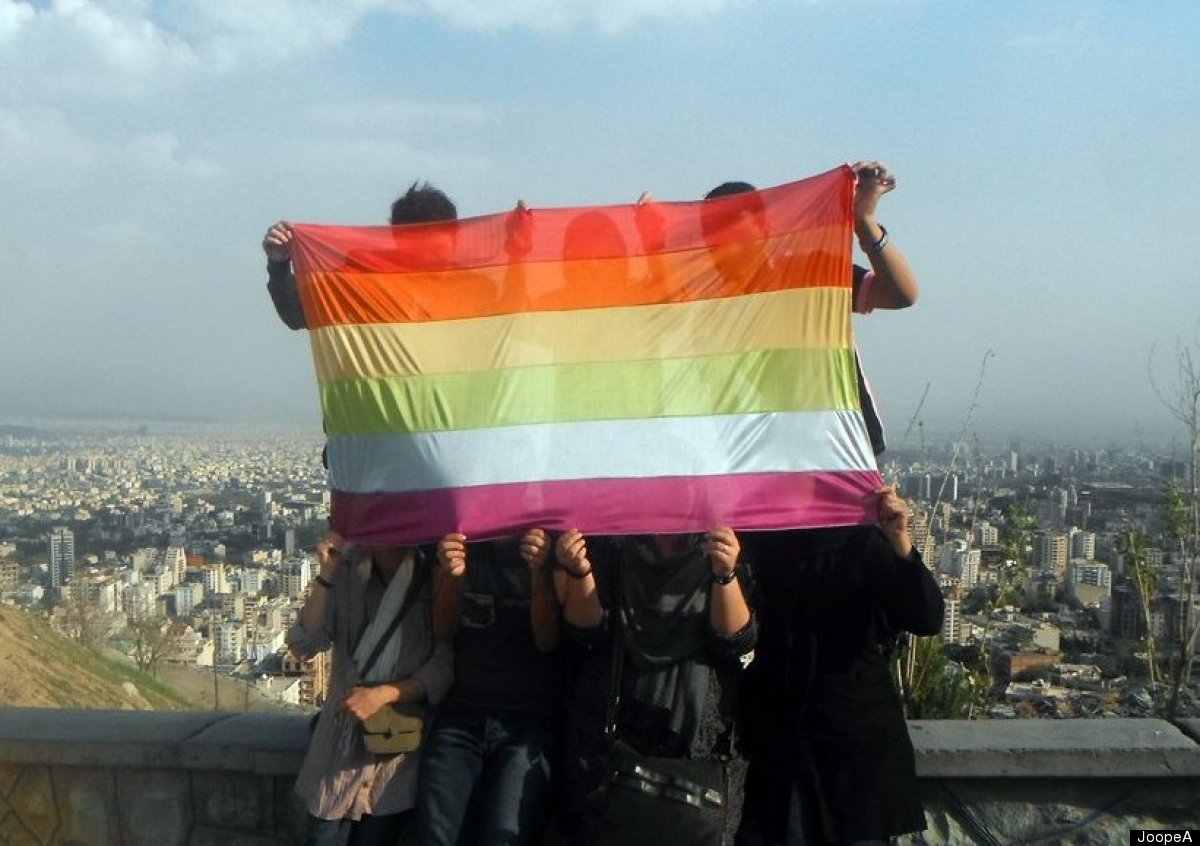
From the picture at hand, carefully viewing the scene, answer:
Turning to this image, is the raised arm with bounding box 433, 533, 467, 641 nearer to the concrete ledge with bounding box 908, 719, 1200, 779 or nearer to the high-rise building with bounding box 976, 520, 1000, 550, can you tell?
the concrete ledge with bounding box 908, 719, 1200, 779

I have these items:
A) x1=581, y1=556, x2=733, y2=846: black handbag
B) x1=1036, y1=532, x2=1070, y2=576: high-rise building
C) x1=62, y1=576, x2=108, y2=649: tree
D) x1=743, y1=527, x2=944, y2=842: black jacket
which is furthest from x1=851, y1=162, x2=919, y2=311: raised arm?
x1=62, y1=576, x2=108, y2=649: tree

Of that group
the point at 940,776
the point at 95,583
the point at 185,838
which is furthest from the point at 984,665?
the point at 95,583

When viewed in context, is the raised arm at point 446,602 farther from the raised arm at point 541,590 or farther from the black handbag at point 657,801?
the black handbag at point 657,801

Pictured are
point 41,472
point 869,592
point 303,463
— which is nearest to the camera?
point 869,592

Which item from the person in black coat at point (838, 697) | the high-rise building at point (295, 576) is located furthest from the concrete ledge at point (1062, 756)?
the high-rise building at point (295, 576)

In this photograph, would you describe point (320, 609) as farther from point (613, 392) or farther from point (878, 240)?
point (878, 240)

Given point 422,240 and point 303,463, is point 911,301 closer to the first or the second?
point 422,240
